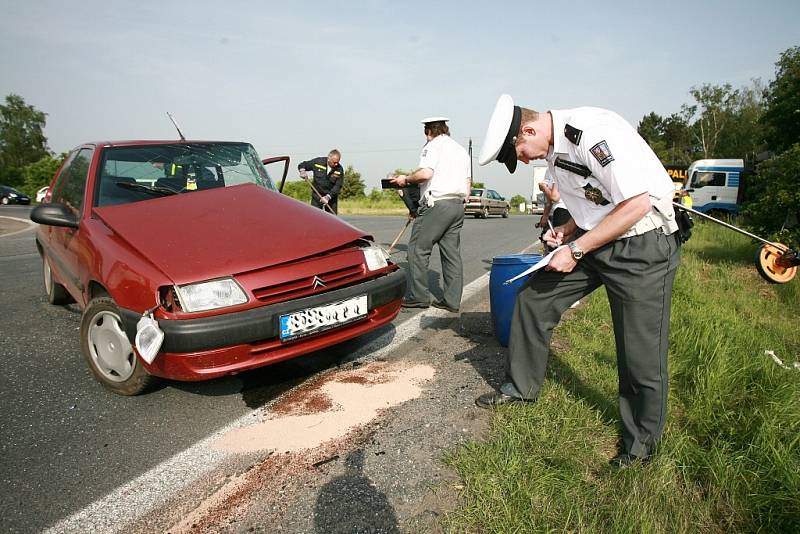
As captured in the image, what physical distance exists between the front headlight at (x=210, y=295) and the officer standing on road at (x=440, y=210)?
251cm

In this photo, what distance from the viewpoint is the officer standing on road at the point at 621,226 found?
2.09m

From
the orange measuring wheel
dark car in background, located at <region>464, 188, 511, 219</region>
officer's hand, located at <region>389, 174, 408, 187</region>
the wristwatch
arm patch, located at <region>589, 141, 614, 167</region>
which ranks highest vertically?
arm patch, located at <region>589, 141, 614, 167</region>

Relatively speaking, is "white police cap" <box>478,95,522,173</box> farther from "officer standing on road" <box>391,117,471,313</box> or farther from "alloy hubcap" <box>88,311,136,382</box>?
"officer standing on road" <box>391,117,471,313</box>

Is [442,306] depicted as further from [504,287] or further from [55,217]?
[55,217]

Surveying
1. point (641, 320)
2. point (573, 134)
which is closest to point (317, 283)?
point (573, 134)

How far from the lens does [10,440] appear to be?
245cm

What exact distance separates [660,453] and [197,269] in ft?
7.74

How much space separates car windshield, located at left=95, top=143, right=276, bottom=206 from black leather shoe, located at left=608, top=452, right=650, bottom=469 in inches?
126

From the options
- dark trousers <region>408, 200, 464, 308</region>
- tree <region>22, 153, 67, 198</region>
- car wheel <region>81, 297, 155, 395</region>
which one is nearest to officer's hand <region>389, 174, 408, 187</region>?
dark trousers <region>408, 200, 464, 308</region>

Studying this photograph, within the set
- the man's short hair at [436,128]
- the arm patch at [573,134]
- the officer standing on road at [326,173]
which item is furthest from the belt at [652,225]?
the officer standing on road at [326,173]

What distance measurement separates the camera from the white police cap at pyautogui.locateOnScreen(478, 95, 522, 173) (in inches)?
92.0

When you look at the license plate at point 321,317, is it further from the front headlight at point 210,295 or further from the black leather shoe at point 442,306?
the black leather shoe at point 442,306

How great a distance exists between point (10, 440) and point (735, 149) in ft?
176

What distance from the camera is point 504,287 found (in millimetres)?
3660
